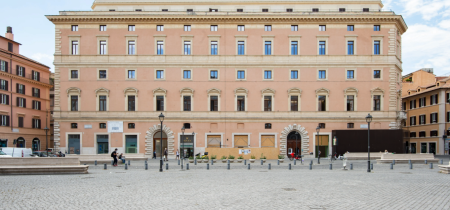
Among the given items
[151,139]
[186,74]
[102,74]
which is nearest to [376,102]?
[186,74]

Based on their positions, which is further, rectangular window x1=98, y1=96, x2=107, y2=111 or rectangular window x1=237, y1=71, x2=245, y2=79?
rectangular window x1=237, y1=71, x2=245, y2=79

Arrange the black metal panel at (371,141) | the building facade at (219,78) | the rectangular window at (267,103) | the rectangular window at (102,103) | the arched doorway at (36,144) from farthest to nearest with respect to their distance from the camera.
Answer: the arched doorway at (36,144)
the rectangular window at (267,103)
the rectangular window at (102,103)
the building facade at (219,78)
the black metal panel at (371,141)

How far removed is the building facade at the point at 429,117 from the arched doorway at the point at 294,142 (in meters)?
18.0

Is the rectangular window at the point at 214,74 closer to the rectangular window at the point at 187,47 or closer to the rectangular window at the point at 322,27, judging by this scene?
the rectangular window at the point at 187,47

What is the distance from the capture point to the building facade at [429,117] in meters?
58.5

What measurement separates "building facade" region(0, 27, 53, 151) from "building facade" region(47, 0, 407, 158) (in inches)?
430

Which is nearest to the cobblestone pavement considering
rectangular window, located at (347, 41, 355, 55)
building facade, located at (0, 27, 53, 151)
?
rectangular window, located at (347, 41, 355, 55)

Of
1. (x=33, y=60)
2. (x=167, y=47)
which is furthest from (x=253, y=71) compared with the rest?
(x=33, y=60)

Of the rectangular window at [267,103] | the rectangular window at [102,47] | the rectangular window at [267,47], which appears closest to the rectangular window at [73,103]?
the rectangular window at [102,47]

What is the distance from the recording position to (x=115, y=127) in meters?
47.7

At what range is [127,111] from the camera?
47.9 m

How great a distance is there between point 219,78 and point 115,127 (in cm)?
1499

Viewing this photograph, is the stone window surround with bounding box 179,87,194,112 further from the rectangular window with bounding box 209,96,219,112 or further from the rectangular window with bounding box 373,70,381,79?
the rectangular window with bounding box 373,70,381,79

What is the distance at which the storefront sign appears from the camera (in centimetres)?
4766
